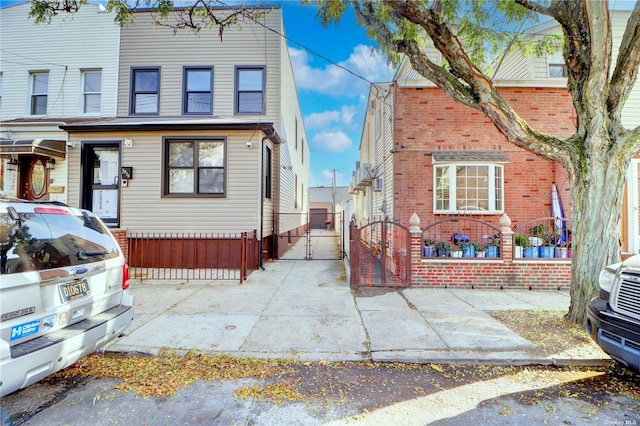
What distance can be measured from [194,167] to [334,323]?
22.0 feet

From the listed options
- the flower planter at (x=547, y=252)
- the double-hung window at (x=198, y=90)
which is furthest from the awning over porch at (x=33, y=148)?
the flower planter at (x=547, y=252)

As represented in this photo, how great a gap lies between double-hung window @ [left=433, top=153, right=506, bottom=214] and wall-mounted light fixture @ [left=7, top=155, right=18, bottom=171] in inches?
499

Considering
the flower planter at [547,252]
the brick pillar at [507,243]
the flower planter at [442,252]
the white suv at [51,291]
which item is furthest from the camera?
the flower planter at [442,252]

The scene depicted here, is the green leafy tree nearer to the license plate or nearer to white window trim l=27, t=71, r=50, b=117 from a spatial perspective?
the license plate

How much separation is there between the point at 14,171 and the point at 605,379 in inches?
573

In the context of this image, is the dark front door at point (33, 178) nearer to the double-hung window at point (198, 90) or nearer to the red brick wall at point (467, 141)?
the double-hung window at point (198, 90)

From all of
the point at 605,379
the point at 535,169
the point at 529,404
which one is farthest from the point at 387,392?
the point at 535,169

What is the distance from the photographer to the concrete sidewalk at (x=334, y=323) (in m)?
3.78

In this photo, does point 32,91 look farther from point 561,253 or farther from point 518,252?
point 561,253

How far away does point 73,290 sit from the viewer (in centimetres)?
278

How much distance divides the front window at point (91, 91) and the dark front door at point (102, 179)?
2108 millimetres

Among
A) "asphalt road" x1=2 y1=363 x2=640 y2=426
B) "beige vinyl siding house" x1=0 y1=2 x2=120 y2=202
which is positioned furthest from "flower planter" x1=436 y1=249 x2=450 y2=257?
"beige vinyl siding house" x1=0 y1=2 x2=120 y2=202

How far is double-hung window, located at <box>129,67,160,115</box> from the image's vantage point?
34.3 ft

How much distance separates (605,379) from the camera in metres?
3.27
